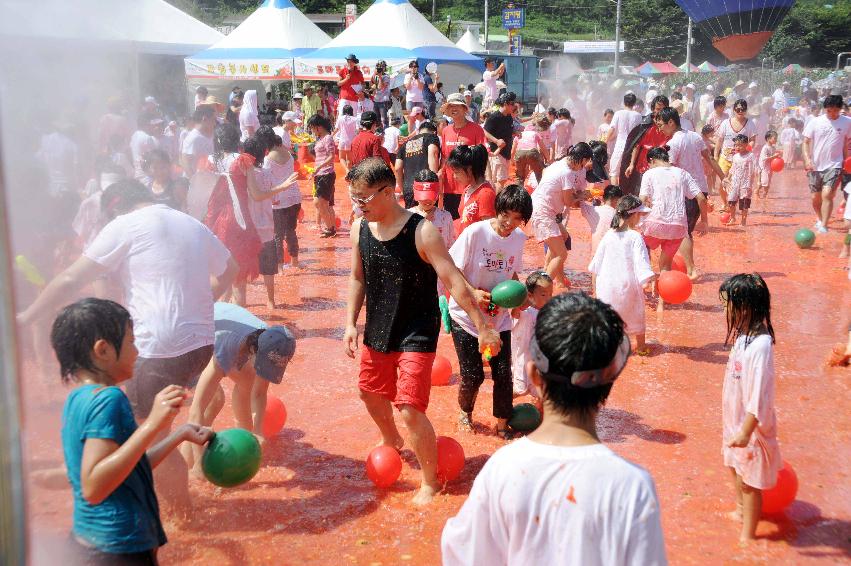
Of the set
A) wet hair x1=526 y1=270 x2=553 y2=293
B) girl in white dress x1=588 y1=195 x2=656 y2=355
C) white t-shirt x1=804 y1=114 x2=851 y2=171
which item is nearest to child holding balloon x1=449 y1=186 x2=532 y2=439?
wet hair x1=526 y1=270 x2=553 y2=293

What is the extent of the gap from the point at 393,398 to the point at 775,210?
13096mm

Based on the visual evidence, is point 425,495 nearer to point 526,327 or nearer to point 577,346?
point 526,327

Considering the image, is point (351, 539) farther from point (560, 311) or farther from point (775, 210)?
point (775, 210)

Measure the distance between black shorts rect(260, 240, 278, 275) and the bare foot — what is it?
430 centimetres

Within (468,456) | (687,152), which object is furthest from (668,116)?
(468,456)

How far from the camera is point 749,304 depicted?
3.98 meters

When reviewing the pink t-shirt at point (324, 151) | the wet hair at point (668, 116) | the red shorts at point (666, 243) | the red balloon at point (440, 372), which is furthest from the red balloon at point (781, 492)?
→ the pink t-shirt at point (324, 151)

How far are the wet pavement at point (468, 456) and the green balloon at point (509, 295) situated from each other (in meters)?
1.08

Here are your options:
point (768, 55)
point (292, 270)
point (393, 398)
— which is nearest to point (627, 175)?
point (292, 270)

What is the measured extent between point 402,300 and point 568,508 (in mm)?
2600

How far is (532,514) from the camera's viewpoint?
2070mm

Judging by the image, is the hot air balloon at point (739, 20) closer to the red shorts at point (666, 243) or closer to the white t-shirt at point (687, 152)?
the white t-shirt at point (687, 152)

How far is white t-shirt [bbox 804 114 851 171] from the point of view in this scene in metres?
11.9

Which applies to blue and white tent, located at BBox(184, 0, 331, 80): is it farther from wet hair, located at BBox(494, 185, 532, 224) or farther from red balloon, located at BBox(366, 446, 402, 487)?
red balloon, located at BBox(366, 446, 402, 487)
